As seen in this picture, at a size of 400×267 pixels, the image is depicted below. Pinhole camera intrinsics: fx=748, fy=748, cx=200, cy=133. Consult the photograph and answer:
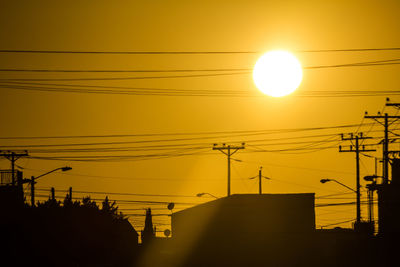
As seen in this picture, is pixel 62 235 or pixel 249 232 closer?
pixel 62 235

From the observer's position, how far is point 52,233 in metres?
54.4

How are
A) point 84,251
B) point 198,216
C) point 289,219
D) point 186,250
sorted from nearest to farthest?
1. point 84,251
2. point 186,250
3. point 289,219
4. point 198,216

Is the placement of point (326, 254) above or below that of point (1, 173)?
below

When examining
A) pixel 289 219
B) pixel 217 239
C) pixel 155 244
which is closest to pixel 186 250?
pixel 217 239

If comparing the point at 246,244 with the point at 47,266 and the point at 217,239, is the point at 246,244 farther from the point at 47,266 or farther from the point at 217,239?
the point at 47,266

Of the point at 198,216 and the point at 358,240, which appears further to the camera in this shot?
the point at 198,216

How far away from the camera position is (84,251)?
2239 inches

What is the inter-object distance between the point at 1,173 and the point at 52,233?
9405 millimetres

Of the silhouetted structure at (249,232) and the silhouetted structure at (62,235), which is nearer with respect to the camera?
the silhouetted structure at (62,235)

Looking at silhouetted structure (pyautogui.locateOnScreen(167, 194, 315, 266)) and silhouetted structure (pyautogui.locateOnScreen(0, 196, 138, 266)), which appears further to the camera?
silhouetted structure (pyautogui.locateOnScreen(167, 194, 315, 266))

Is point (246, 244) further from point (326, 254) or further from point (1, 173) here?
point (1, 173)

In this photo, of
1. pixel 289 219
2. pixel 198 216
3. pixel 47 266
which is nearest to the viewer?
pixel 47 266

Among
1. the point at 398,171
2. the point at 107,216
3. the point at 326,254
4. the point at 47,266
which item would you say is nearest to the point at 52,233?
the point at 47,266

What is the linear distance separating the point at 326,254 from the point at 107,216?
18.5 m
